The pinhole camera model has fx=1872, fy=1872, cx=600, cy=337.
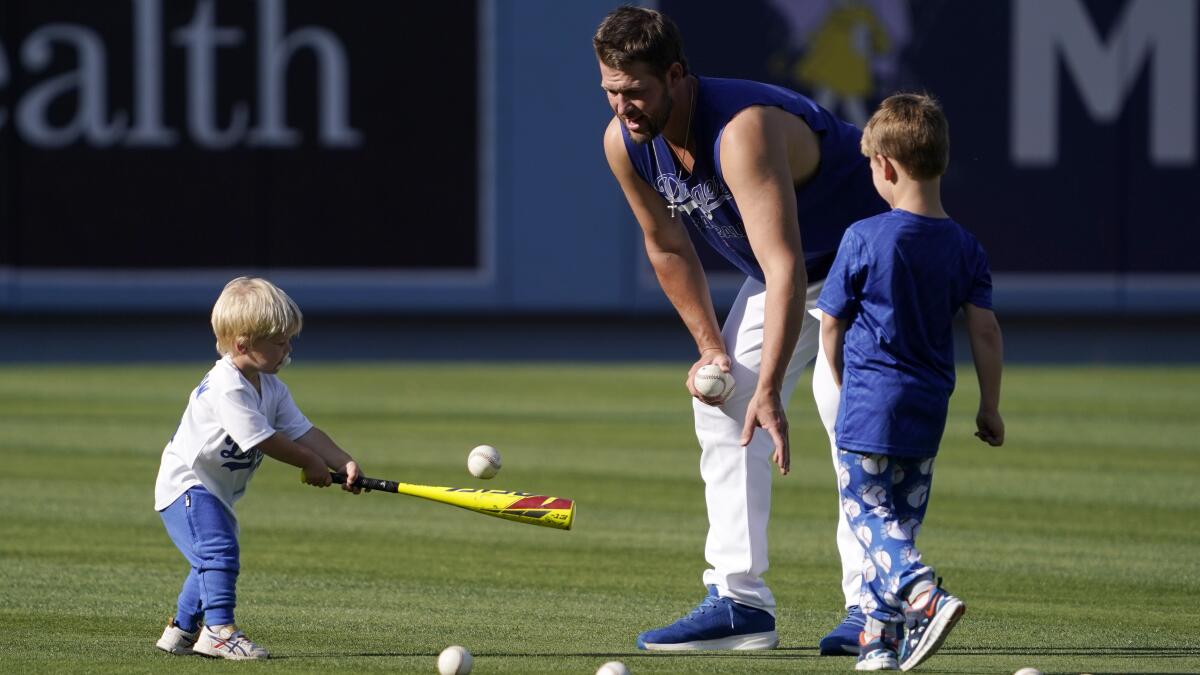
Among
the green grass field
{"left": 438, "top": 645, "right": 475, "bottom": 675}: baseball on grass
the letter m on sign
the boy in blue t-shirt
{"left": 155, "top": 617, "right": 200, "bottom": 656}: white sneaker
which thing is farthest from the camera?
the letter m on sign

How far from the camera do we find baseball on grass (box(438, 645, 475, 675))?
486 cm

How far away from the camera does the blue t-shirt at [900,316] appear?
4961mm

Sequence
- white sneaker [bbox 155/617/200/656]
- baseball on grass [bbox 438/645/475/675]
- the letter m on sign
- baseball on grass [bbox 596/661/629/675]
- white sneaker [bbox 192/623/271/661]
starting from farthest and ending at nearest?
the letter m on sign → white sneaker [bbox 155/617/200/656] → white sneaker [bbox 192/623/271/661] → baseball on grass [bbox 438/645/475/675] → baseball on grass [bbox 596/661/629/675]

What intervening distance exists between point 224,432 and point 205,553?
0.35 metres

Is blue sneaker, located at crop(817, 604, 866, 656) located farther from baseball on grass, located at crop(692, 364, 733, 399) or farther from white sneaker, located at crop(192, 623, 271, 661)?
white sneaker, located at crop(192, 623, 271, 661)

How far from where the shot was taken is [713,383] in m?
5.55

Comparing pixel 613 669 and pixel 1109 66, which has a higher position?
pixel 1109 66

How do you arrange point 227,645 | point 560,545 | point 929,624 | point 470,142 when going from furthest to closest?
point 470,142 → point 560,545 → point 227,645 → point 929,624

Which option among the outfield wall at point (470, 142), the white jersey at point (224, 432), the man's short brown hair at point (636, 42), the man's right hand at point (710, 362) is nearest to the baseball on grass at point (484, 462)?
the white jersey at point (224, 432)

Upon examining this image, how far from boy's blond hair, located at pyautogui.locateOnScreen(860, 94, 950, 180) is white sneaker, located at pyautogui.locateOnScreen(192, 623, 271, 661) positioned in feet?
7.23

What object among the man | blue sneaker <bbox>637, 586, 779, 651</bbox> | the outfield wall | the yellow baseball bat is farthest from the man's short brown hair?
the outfield wall

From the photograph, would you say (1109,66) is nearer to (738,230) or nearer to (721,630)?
(738,230)

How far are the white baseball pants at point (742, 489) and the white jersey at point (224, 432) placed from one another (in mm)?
1248

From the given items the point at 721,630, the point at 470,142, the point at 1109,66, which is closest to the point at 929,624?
the point at 721,630
